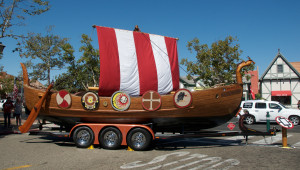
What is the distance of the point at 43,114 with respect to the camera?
887 cm

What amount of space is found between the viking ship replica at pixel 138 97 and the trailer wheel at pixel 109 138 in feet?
1.33

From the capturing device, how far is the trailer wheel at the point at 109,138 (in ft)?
26.5

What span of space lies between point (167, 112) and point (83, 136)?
9.73 feet

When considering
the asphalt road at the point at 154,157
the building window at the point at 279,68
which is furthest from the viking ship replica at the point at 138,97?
the building window at the point at 279,68

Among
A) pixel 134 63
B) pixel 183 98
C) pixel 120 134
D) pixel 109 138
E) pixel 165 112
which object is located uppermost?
pixel 134 63

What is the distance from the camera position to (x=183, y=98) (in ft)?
25.7

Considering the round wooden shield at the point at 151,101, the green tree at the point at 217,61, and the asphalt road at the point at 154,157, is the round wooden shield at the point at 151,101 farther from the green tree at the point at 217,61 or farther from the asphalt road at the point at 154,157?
the green tree at the point at 217,61

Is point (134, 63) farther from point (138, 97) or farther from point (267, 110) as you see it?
point (267, 110)

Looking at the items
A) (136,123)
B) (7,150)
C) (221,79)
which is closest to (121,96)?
(136,123)

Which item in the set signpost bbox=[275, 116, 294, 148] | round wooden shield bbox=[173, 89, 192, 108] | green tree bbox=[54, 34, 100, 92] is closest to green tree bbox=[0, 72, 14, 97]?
green tree bbox=[54, 34, 100, 92]

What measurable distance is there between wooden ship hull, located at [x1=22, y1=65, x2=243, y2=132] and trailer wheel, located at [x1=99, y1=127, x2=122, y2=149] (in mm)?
402

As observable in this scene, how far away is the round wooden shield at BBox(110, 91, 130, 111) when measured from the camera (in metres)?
8.12

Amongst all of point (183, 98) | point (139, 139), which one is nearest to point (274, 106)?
point (183, 98)

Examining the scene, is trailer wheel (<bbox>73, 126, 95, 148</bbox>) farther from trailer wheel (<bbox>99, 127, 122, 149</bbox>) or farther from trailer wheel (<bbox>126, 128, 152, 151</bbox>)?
trailer wheel (<bbox>126, 128, 152, 151</bbox>)
